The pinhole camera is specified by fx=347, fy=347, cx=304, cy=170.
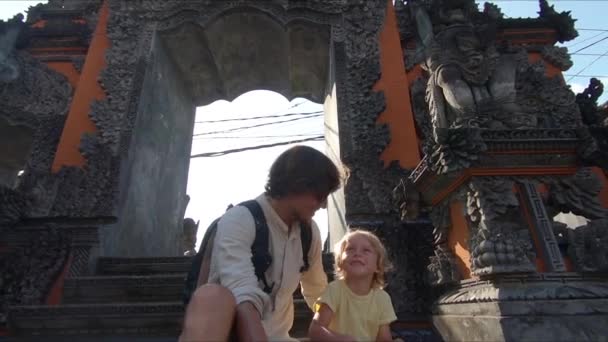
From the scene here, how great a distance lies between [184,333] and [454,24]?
3.51 metres

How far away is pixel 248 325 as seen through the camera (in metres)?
1.04

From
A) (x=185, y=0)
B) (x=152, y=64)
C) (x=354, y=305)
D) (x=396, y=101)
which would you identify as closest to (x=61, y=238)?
(x=152, y=64)

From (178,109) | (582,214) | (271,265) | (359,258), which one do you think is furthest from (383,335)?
(178,109)

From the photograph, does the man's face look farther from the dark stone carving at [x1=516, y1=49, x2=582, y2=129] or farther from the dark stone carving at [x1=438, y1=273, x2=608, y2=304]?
the dark stone carving at [x1=516, y1=49, x2=582, y2=129]

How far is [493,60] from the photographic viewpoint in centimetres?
311

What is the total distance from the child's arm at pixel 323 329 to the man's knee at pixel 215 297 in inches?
21.8

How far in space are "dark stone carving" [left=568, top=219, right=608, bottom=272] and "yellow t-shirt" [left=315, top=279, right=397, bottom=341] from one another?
4.16 ft

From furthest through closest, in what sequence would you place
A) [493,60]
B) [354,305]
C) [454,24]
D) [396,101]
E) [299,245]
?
[396,101] < [454,24] < [493,60] < [354,305] < [299,245]

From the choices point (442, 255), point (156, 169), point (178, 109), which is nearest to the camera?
point (442, 255)

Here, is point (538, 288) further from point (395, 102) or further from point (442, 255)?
point (395, 102)

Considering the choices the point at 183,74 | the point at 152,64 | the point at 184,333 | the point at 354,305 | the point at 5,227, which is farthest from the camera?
the point at 183,74

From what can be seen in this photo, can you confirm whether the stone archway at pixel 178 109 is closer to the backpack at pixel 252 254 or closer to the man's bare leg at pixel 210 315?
the backpack at pixel 252 254

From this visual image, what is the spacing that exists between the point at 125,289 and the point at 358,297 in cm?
255

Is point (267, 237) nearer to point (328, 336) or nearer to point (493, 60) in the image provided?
point (328, 336)
